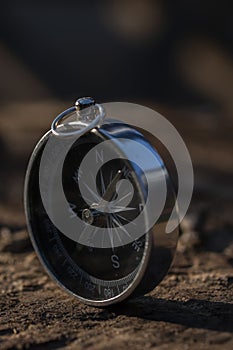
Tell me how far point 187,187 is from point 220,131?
2541 millimetres

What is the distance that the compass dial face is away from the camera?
3684mm

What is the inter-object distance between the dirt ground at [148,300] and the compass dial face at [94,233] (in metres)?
0.16

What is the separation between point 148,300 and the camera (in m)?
4.05

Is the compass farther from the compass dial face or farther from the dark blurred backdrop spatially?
the dark blurred backdrop

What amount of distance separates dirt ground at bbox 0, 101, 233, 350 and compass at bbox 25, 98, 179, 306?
0.17m

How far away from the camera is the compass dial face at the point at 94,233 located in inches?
145

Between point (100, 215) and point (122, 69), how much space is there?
10.2m

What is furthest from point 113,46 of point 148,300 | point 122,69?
point 148,300

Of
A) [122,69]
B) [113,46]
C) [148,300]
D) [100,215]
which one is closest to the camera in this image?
[100,215]

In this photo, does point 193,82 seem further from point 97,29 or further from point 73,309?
point 73,309

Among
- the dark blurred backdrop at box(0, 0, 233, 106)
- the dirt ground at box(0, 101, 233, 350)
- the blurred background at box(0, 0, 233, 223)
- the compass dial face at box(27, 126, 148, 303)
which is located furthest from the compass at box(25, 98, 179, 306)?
the dark blurred backdrop at box(0, 0, 233, 106)

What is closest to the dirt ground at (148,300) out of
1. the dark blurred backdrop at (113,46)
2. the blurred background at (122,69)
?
the blurred background at (122,69)

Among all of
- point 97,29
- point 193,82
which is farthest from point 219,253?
point 97,29

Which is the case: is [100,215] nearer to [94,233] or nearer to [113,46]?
[94,233]
